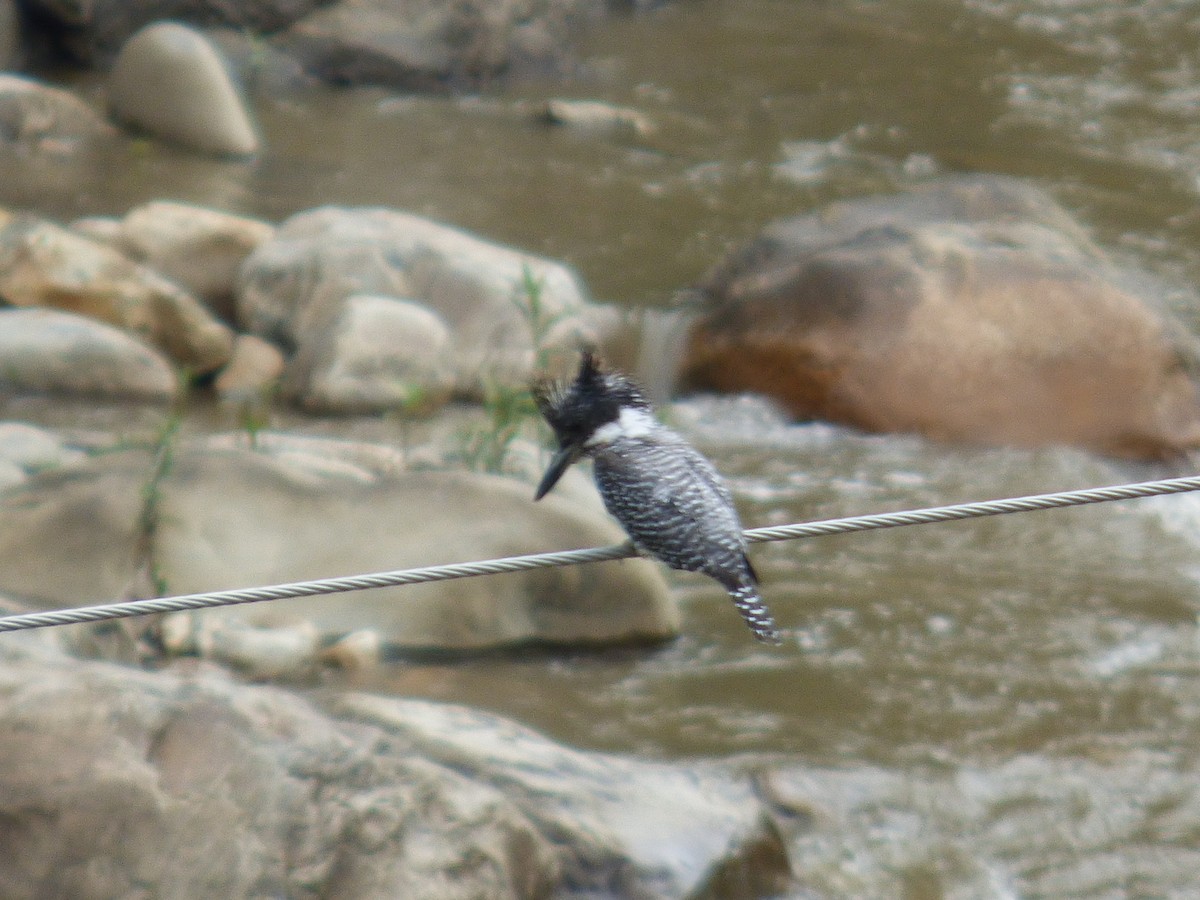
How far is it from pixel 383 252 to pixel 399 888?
5239 millimetres

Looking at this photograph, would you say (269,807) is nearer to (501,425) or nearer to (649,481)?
(649,481)

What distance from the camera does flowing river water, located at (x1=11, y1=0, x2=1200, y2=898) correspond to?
4.71 metres

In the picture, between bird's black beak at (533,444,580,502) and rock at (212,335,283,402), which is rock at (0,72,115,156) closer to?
rock at (212,335,283,402)

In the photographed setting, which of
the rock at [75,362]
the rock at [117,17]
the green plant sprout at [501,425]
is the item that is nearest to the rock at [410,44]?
the rock at [117,17]

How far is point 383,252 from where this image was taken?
805 cm

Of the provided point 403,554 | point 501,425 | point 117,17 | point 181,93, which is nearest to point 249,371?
point 501,425

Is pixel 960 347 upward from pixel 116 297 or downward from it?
upward

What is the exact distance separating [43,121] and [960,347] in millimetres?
6315

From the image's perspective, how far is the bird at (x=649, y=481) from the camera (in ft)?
12.4

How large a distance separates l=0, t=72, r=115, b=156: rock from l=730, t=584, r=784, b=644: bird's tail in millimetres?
7723

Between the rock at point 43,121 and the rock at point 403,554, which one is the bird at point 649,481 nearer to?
the rock at point 403,554

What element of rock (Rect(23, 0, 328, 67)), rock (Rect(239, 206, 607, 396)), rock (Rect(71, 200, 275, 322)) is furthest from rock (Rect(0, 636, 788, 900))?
rock (Rect(23, 0, 328, 67))

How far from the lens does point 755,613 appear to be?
3.71m

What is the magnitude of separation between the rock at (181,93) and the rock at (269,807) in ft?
24.0
